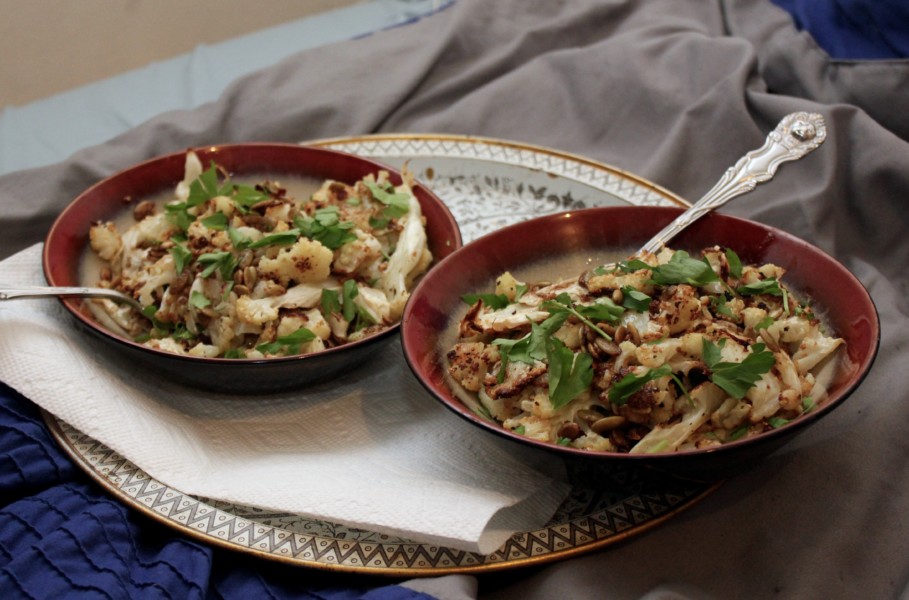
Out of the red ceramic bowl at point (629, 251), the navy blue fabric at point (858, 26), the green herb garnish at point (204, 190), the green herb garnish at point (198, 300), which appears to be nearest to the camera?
the red ceramic bowl at point (629, 251)

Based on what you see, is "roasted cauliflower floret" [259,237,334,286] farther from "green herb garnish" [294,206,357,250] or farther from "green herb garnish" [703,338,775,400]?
"green herb garnish" [703,338,775,400]

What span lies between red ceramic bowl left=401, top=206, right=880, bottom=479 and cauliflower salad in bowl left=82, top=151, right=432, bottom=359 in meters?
0.12

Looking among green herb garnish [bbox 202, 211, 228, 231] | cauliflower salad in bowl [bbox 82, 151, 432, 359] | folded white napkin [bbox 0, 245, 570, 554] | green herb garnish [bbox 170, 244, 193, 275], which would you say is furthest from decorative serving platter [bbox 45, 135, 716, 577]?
green herb garnish [bbox 202, 211, 228, 231]

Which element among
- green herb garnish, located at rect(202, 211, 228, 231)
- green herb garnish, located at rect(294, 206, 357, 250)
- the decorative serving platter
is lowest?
the decorative serving platter

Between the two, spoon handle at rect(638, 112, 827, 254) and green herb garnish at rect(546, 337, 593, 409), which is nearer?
green herb garnish at rect(546, 337, 593, 409)

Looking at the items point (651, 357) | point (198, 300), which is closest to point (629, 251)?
point (651, 357)

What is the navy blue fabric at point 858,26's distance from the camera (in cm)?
236

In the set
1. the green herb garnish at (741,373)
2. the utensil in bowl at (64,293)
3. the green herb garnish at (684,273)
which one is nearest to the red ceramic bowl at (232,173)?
the utensil in bowl at (64,293)

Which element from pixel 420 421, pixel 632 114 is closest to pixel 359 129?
pixel 632 114

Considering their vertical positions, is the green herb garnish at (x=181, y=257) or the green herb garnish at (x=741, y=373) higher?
the green herb garnish at (x=181, y=257)

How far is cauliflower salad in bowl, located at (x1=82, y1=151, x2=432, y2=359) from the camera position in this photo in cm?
170

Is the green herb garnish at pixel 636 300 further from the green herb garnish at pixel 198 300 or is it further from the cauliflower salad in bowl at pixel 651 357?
the green herb garnish at pixel 198 300

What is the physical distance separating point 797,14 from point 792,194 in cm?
76

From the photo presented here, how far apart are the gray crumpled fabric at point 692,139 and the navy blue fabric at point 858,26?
0.13ft
